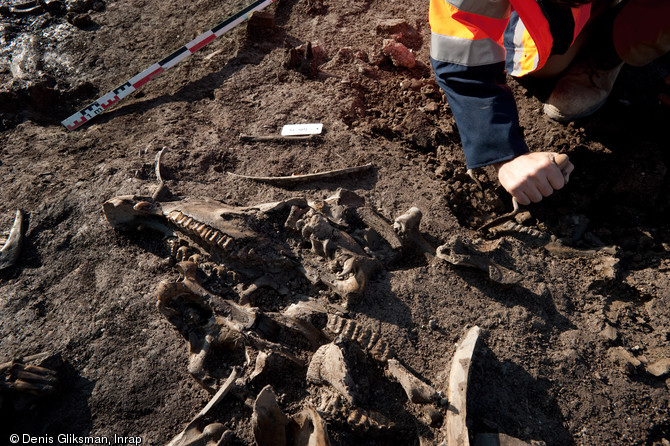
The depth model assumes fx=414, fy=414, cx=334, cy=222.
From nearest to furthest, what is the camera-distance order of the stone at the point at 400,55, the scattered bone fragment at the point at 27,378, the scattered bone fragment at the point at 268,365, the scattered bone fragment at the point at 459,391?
the scattered bone fragment at the point at 459,391
the scattered bone fragment at the point at 268,365
the scattered bone fragment at the point at 27,378
the stone at the point at 400,55

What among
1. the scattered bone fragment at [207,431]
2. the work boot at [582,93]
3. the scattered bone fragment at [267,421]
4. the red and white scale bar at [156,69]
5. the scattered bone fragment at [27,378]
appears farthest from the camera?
the red and white scale bar at [156,69]

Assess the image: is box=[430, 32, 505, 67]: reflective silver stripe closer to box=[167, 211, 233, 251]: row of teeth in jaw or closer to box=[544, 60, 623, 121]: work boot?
box=[544, 60, 623, 121]: work boot

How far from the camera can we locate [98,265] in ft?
10.8

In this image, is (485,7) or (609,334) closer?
(609,334)

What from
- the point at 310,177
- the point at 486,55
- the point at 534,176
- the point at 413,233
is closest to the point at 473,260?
the point at 413,233

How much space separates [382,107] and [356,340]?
255 centimetres

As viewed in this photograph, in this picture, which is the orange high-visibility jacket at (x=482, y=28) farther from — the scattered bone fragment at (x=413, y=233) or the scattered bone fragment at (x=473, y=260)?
the scattered bone fragment at (x=473, y=260)

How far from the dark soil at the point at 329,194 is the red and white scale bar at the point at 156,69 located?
123mm

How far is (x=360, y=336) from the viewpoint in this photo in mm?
2422

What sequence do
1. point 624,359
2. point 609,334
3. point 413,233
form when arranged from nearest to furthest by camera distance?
point 624,359, point 609,334, point 413,233

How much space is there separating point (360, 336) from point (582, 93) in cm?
289

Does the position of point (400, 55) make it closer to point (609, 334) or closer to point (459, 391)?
point (609, 334)

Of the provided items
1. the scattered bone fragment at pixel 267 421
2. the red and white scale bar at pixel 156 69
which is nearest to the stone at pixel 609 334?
the scattered bone fragment at pixel 267 421

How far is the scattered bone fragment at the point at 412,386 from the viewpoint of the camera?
217 cm
